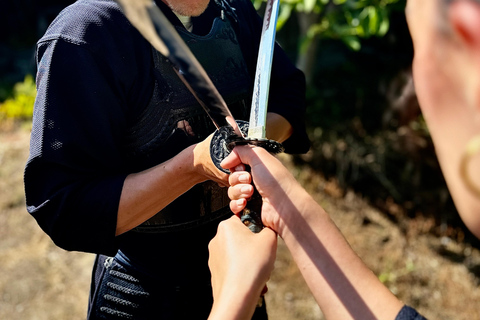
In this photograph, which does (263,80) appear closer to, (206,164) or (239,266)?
(206,164)

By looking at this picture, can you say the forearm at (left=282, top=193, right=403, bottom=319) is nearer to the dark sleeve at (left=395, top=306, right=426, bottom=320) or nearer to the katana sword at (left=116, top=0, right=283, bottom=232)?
the dark sleeve at (left=395, top=306, right=426, bottom=320)

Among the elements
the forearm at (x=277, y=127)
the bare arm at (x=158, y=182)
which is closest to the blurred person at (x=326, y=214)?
the bare arm at (x=158, y=182)

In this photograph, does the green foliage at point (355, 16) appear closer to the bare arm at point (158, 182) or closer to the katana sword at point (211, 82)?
the katana sword at point (211, 82)

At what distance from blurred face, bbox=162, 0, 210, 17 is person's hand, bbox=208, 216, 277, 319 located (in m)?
0.56

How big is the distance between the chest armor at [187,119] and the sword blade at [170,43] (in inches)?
7.1

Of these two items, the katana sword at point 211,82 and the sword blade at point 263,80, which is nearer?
the katana sword at point 211,82

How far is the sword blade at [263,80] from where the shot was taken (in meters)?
1.03

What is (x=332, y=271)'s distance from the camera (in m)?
0.80

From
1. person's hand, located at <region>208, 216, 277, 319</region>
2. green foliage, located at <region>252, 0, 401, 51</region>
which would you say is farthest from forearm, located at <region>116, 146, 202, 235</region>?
green foliage, located at <region>252, 0, 401, 51</region>

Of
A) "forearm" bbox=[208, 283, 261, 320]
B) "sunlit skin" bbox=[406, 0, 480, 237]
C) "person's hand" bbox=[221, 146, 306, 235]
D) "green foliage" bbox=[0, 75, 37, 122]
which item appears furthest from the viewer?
"green foliage" bbox=[0, 75, 37, 122]

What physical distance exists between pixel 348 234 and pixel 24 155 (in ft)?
8.58

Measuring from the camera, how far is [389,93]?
3.26 m

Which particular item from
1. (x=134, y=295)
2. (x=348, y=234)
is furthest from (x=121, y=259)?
(x=348, y=234)

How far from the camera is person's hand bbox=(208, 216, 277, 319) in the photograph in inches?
30.1
